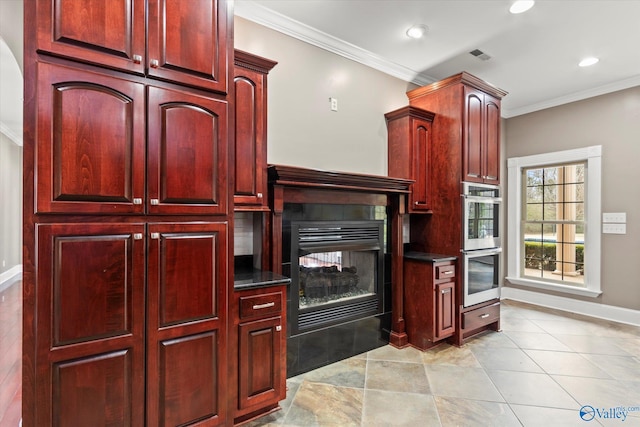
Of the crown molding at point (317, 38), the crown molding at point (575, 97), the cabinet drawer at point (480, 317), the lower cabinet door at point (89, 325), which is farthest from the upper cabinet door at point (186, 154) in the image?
the crown molding at point (575, 97)

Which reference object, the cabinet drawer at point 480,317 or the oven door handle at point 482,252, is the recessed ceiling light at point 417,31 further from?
the cabinet drawer at point 480,317

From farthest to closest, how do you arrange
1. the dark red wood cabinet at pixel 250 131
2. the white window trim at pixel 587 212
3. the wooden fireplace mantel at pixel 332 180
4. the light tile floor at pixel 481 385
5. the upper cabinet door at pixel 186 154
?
1. the white window trim at pixel 587 212
2. the wooden fireplace mantel at pixel 332 180
3. the dark red wood cabinet at pixel 250 131
4. the light tile floor at pixel 481 385
5. the upper cabinet door at pixel 186 154

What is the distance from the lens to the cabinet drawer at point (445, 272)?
3002 millimetres

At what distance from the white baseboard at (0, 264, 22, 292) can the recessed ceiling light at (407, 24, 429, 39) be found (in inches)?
277

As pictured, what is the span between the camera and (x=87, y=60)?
4.54ft

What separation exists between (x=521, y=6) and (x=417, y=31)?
0.79 metres

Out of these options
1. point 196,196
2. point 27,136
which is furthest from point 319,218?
point 27,136

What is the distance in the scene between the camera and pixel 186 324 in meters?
1.63

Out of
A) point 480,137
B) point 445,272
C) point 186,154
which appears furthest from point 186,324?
point 480,137

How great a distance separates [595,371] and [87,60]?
4.07 metres

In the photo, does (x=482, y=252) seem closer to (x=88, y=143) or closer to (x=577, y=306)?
(x=577, y=306)

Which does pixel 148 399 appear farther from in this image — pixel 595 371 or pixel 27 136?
pixel 595 371

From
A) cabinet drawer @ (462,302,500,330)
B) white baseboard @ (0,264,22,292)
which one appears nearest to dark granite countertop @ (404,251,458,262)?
cabinet drawer @ (462,302,500,330)

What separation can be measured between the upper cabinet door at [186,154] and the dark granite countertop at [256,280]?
50 centimetres
